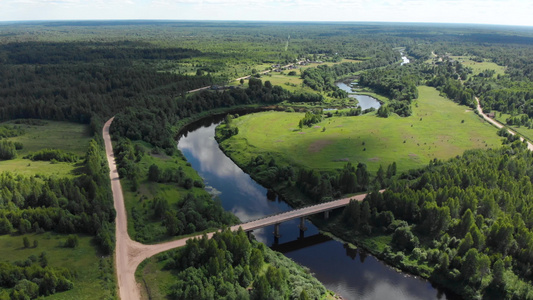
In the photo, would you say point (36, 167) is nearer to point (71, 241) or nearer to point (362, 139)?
point (71, 241)

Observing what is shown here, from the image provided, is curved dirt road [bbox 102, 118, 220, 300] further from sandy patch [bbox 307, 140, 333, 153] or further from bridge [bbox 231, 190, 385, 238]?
sandy patch [bbox 307, 140, 333, 153]

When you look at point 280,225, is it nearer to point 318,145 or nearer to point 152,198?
point 152,198

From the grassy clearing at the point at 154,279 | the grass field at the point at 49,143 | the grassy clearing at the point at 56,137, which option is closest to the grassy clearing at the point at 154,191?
the grassy clearing at the point at 154,279

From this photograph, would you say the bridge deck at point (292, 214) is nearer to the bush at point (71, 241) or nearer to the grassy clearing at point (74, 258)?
the grassy clearing at point (74, 258)

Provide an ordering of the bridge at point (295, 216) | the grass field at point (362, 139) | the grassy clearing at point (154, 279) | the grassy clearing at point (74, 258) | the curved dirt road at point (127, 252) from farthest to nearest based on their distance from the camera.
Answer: the grass field at point (362, 139), the bridge at point (295, 216), the curved dirt road at point (127, 252), the grassy clearing at point (154, 279), the grassy clearing at point (74, 258)

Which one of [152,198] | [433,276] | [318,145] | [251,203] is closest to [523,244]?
[433,276]

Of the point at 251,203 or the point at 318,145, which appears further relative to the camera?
the point at 318,145

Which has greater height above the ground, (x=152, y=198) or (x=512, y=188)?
(x=512, y=188)
